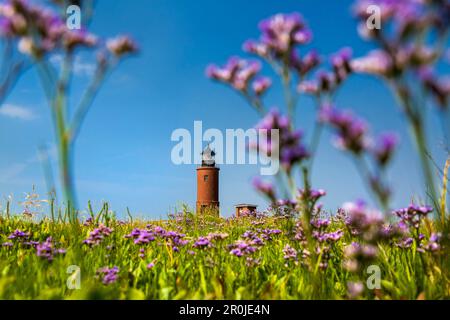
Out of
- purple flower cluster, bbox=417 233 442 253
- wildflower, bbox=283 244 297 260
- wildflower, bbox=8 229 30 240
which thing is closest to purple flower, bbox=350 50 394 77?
purple flower cluster, bbox=417 233 442 253

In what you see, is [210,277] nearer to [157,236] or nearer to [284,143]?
[157,236]

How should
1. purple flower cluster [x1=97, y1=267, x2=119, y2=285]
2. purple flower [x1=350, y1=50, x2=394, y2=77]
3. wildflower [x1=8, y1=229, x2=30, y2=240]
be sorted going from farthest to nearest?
1. wildflower [x1=8, y1=229, x2=30, y2=240]
2. purple flower cluster [x1=97, y1=267, x2=119, y2=285]
3. purple flower [x1=350, y1=50, x2=394, y2=77]

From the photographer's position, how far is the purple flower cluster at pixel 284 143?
216cm

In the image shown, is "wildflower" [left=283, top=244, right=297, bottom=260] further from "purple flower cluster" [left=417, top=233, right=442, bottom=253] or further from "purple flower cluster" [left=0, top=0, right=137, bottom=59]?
"purple flower cluster" [left=0, top=0, right=137, bottom=59]

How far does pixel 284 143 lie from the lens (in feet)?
7.16

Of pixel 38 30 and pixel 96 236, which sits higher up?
pixel 38 30

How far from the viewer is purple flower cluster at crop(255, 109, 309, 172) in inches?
85.0

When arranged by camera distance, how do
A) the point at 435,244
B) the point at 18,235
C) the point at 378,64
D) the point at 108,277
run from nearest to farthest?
the point at 378,64, the point at 435,244, the point at 108,277, the point at 18,235

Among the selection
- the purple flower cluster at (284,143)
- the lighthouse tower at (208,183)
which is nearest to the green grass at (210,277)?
the purple flower cluster at (284,143)

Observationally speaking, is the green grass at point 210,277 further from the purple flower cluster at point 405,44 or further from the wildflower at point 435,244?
the purple flower cluster at point 405,44

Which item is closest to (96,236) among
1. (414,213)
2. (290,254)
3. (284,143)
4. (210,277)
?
(210,277)
